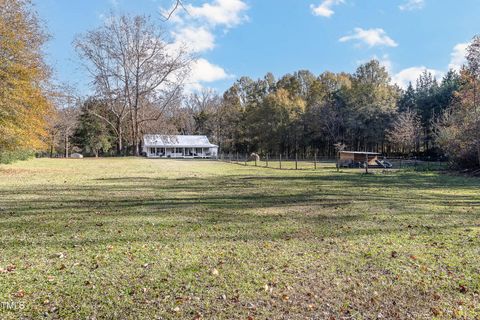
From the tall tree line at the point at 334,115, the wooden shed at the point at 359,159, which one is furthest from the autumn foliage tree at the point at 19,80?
the tall tree line at the point at 334,115

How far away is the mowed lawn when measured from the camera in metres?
2.95

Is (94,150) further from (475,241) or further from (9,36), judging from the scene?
(475,241)

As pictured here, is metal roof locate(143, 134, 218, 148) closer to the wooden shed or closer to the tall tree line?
the tall tree line

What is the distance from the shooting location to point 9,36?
582 inches

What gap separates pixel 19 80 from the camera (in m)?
15.2

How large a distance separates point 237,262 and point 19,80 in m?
15.6

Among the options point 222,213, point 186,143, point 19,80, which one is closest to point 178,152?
point 186,143

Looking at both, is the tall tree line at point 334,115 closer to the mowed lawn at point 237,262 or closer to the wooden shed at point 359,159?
the wooden shed at point 359,159

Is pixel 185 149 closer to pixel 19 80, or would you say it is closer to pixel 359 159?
pixel 359 159

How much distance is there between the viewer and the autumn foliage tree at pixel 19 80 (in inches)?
583

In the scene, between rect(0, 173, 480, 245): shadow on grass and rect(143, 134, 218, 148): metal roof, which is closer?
rect(0, 173, 480, 245): shadow on grass

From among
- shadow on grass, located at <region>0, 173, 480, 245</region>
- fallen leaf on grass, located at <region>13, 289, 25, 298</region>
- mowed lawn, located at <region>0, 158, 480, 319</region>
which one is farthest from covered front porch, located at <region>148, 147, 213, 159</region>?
fallen leaf on grass, located at <region>13, 289, 25, 298</region>

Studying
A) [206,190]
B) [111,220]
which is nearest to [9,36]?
[206,190]

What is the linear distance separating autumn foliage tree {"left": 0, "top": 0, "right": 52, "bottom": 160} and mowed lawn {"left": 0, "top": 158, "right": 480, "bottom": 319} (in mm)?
9240
